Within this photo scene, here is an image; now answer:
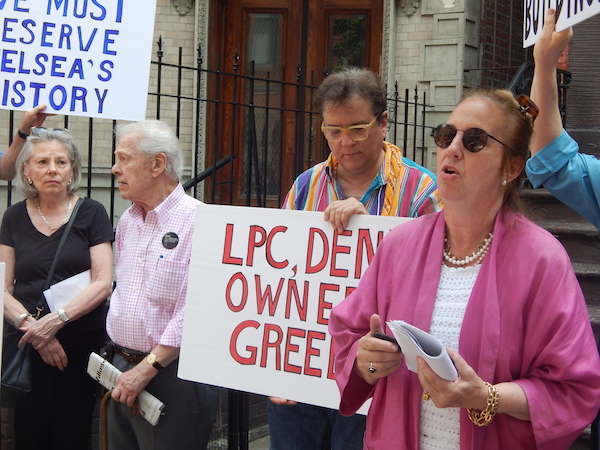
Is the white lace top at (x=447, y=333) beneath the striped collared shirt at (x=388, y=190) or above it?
beneath

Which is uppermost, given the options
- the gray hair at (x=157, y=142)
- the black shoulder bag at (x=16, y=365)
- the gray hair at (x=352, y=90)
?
the gray hair at (x=352, y=90)

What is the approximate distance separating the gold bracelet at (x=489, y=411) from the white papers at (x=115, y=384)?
4.91 ft

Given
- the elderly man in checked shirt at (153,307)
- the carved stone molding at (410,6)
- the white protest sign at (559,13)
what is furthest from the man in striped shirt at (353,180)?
the carved stone molding at (410,6)

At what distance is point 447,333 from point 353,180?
979 mm

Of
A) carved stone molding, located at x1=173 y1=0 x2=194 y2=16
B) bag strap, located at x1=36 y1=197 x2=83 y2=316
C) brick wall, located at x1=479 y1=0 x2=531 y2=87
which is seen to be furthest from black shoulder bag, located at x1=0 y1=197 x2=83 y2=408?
brick wall, located at x1=479 y1=0 x2=531 y2=87

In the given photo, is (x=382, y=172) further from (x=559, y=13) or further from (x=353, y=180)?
(x=559, y=13)

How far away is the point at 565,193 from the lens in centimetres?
215

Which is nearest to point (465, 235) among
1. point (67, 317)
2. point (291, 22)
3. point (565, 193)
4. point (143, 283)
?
point (565, 193)

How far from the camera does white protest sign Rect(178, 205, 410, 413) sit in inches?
96.8

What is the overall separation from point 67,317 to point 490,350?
7.18ft

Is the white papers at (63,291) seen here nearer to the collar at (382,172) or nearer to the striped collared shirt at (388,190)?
the striped collared shirt at (388,190)

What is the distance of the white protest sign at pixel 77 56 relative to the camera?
11.2 ft

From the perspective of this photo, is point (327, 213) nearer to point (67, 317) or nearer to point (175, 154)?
point (175, 154)

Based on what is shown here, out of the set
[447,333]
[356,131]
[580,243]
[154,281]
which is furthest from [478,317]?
[580,243]
